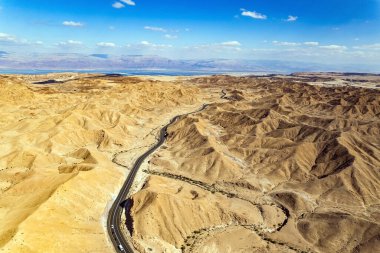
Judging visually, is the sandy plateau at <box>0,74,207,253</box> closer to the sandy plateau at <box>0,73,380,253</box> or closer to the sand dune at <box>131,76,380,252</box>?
the sandy plateau at <box>0,73,380,253</box>

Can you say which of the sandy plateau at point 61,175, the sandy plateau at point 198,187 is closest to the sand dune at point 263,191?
the sandy plateau at point 198,187

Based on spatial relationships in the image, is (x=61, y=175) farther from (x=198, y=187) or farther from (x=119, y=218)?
(x=198, y=187)

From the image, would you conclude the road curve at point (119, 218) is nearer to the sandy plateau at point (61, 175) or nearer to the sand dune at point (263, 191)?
the sandy plateau at point (61, 175)

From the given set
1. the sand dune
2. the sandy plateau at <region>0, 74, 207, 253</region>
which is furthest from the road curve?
the sand dune

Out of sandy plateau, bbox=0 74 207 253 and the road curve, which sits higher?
sandy plateau, bbox=0 74 207 253

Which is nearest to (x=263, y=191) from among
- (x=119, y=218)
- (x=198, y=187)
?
(x=198, y=187)

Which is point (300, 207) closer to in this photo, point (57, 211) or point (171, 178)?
point (171, 178)

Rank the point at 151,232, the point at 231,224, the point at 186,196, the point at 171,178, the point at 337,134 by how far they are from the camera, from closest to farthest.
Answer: the point at 151,232 < the point at 231,224 < the point at 186,196 < the point at 171,178 < the point at 337,134

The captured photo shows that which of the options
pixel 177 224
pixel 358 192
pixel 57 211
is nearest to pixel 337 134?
pixel 358 192
